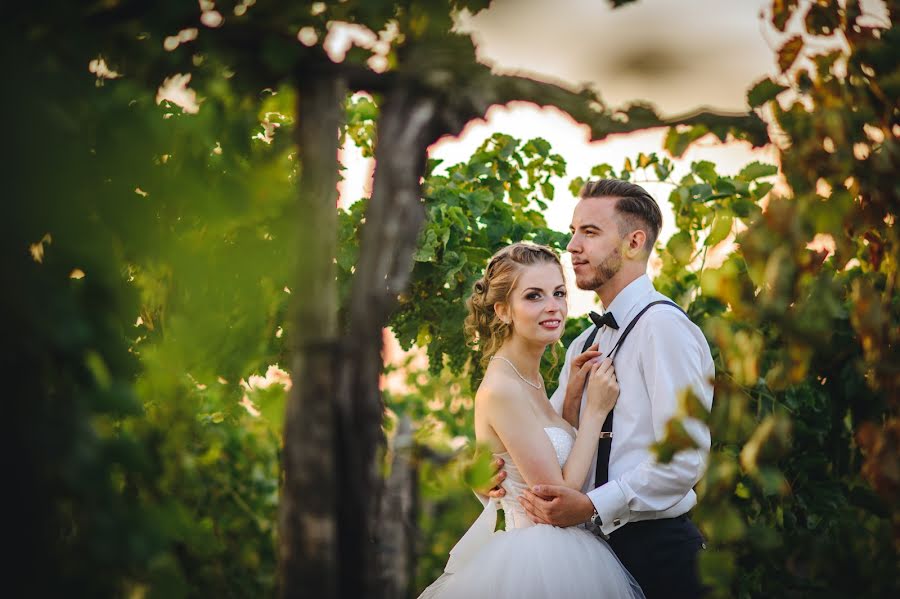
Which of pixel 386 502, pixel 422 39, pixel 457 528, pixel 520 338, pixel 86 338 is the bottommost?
pixel 457 528

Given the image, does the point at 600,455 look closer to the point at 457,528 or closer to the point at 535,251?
the point at 535,251

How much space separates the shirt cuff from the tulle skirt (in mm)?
144

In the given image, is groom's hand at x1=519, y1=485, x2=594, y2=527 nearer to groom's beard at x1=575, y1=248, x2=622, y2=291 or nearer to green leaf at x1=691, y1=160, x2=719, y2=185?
groom's beard at x1=575, y1=248, x2=622, y2=291

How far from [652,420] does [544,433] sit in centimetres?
47

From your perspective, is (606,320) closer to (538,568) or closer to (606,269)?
(606,269)

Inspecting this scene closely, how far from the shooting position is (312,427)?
1396 millimetres

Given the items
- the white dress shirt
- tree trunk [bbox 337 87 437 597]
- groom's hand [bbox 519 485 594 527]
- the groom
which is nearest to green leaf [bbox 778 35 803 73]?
tree trunk [bbox 337 87 437 597]

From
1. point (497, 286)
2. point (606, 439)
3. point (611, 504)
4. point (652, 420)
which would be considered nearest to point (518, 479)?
point (606, 439)

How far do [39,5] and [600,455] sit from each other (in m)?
2.60

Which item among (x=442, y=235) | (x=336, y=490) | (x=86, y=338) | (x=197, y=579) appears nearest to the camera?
(x=86, y=338)

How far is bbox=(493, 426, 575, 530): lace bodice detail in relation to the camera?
3408mm

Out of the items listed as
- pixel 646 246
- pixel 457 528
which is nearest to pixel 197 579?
pixel 646 246

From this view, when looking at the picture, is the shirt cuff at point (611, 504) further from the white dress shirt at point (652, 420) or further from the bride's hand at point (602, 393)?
the bride's hand at point (602, 393)

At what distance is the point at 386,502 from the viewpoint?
1.53 m
